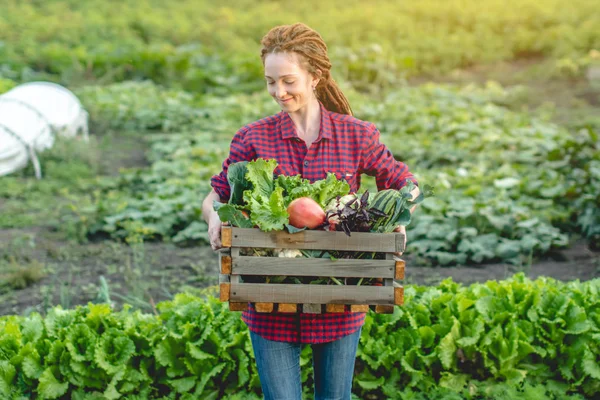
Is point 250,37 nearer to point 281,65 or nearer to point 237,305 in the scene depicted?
point 281,65

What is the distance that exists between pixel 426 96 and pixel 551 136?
10.5ft

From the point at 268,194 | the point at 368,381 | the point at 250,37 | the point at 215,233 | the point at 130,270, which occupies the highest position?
the point at 250,37

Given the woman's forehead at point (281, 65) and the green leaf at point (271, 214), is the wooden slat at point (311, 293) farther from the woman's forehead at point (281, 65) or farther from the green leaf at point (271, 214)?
the woman's forehead at point (281, 65)

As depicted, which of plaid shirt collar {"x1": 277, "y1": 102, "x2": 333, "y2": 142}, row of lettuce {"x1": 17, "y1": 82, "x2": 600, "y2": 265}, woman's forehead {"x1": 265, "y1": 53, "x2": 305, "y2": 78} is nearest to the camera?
woman's forehead {"x1": 265, "y1": 53, "x2": 305, "y2": 78}

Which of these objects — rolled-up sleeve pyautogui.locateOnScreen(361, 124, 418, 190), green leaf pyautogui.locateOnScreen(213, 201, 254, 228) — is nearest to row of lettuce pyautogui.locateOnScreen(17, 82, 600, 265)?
rolled-up sleeve pyautogui.locateOnScreen(361, 124, 418, 190)

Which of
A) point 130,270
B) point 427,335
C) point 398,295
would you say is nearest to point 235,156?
point 398,295

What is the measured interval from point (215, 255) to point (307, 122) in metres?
3.52

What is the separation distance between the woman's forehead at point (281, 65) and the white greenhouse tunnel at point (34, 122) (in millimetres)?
6306

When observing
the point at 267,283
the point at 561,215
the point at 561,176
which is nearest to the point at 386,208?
the point at 267,283

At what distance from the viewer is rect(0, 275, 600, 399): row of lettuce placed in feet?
11.7

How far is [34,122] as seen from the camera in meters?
8.61

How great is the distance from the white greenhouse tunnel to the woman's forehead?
6.31 meters

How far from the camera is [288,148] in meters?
2.50

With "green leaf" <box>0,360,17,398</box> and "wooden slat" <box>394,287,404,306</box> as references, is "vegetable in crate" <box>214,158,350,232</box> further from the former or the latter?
"green leaf" <box>0,360,17,398</box>
